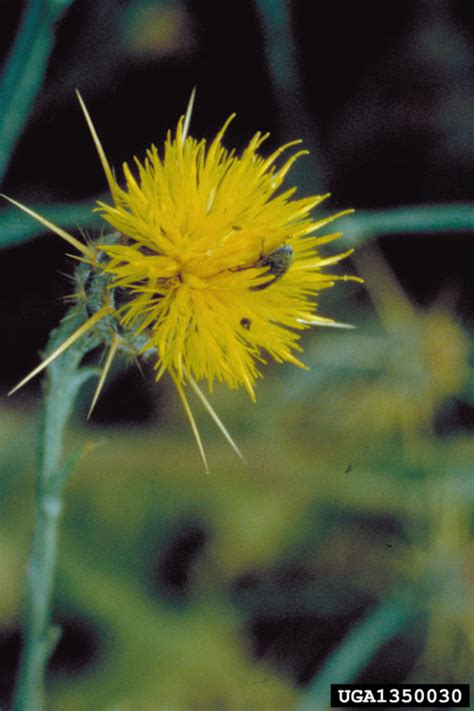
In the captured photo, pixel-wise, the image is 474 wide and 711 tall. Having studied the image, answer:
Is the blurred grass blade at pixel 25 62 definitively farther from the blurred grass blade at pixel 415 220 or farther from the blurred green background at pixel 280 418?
the blurred grass blade at pixel 415 220

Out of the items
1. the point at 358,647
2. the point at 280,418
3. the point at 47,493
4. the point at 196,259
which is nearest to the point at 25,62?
the point at 196,259

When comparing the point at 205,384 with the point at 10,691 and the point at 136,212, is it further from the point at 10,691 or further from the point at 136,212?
the point at 136,212

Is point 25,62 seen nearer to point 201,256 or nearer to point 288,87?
point 201,256

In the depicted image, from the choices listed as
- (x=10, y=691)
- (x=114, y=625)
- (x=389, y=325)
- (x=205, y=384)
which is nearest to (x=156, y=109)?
(x=205, y=384)

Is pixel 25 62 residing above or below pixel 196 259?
above

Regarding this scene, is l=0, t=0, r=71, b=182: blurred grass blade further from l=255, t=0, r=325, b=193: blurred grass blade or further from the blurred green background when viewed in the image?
l=255, t=0, r=325, b=193: blurred grass blade

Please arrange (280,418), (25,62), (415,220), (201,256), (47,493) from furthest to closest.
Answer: (280,418)
(415,220)
(25,62)
(47,493)
(201,256)

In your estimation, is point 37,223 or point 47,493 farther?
point 37,223
